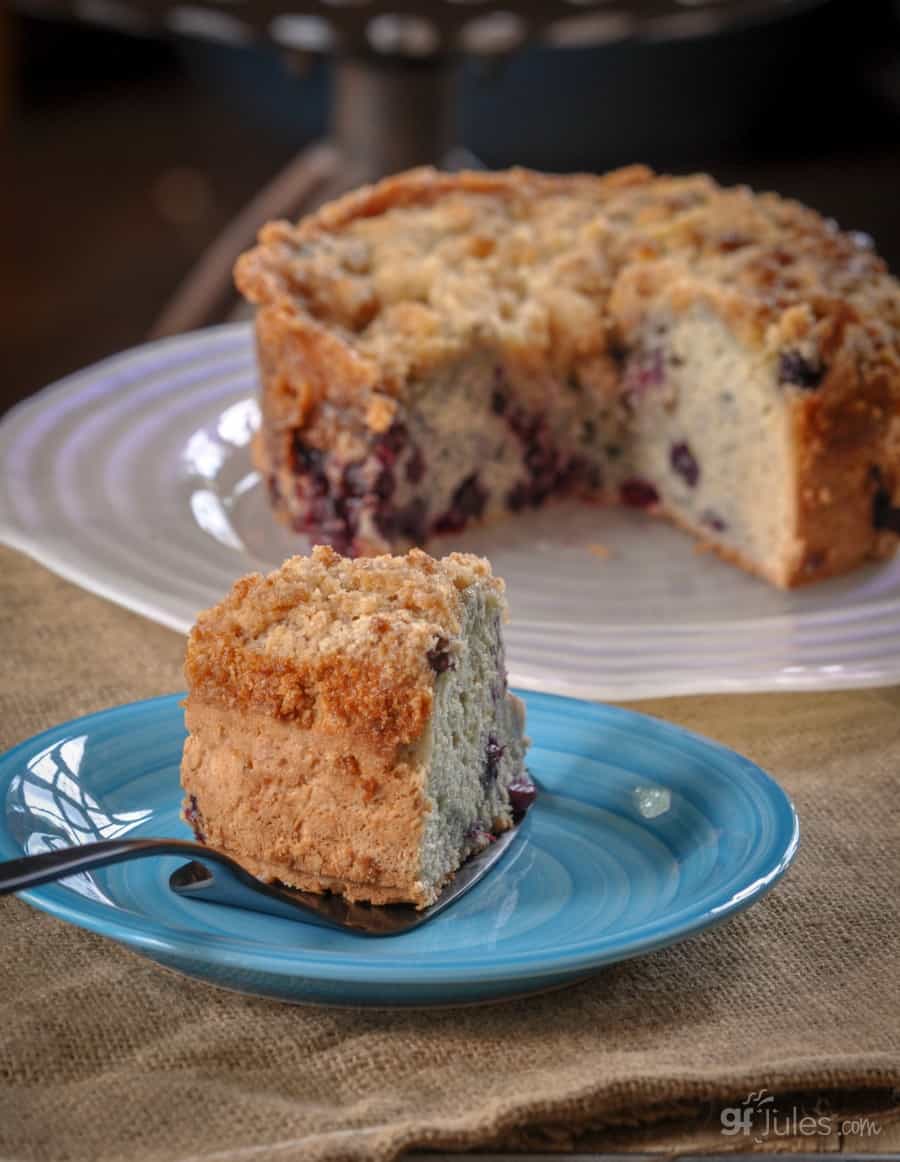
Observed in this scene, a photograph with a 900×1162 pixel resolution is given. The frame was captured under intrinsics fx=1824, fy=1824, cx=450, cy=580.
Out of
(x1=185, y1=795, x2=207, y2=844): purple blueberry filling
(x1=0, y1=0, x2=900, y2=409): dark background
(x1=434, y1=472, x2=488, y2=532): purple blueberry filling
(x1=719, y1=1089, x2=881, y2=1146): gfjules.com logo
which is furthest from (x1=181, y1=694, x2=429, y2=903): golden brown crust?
(x1=0, y1=0, x2=900, y2=409): dark background

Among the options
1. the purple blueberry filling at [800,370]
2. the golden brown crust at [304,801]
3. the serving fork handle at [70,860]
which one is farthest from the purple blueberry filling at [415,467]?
the serving fork handle at [70,860]

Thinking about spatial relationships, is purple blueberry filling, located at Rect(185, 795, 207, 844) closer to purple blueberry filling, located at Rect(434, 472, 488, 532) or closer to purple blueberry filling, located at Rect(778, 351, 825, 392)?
purple blueberry filling, located at Rect(434, 472, 488, 532)

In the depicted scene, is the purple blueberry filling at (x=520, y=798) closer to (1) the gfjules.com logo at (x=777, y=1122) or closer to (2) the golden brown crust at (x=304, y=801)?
(2) the golden brown crust at (x=304, y=801)

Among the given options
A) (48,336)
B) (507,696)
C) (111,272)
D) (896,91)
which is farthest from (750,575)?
(896,91)

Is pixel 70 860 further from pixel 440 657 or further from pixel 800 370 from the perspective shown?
pixel 800 370

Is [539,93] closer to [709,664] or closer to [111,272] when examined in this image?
[111,272]
